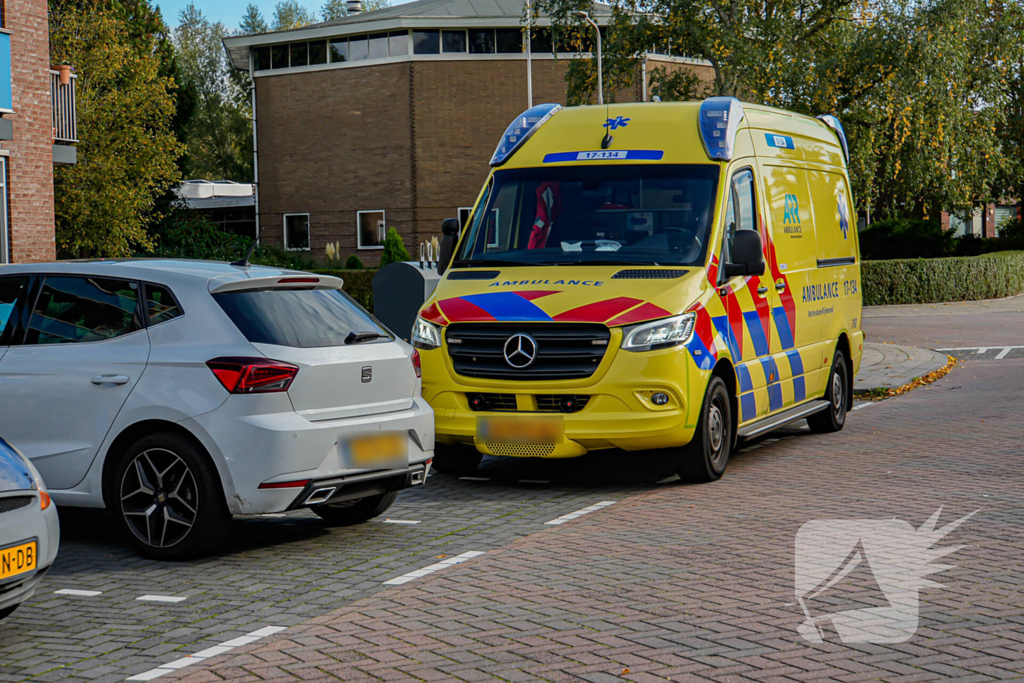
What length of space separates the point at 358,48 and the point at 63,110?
2188 centimetres

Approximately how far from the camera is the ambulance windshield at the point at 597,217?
28.7 feet

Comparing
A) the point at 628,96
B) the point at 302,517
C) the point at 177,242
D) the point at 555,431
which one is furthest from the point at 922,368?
the point at 177,242

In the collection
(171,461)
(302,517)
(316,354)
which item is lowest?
(302,517)

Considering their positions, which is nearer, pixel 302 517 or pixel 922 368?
pixel 302 517

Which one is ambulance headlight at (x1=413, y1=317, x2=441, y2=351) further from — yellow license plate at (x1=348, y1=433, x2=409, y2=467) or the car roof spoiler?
yellow license plate at (x1=348, y1=433, x2=409, y2=467)

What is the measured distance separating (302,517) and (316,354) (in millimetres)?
1737

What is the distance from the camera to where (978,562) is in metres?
6.05

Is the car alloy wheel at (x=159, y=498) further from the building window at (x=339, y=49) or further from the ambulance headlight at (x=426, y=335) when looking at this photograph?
the building window at (x=339, y=49)

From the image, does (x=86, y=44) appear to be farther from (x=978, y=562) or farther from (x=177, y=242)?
(x=978, y=562)

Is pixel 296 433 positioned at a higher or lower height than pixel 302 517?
higher

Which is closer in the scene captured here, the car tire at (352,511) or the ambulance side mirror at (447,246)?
the car tire at (352,511)

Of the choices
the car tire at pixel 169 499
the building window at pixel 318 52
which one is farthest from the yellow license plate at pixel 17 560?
the building window at pixel 318 52

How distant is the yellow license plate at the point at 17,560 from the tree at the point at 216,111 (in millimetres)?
64955

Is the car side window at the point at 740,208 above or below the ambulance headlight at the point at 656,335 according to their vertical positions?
above
